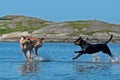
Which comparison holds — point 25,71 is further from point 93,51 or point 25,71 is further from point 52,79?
point 93,51

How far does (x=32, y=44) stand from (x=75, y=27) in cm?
9627

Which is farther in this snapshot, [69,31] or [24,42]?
[69,31]

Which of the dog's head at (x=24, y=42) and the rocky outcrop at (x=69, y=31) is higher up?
the dog's head at (x=24, y=42)

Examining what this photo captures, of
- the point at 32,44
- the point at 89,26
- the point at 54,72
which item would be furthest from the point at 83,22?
the point at 54,72

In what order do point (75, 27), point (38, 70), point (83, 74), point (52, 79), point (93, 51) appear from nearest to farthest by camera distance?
point (52, 79)
point (83, 74)
point (38, 70)
point (93, 51)
point (75, 27)

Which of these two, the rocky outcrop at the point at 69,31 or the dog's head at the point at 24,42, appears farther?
the rocky outcrop at the point at 69,31

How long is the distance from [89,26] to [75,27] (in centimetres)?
354

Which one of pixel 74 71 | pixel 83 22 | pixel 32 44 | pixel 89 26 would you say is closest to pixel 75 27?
pixel 89 26

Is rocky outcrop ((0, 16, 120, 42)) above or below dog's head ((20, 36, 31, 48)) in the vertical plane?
below

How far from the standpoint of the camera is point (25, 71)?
2372 centimetres

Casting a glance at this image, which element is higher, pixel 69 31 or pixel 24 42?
pixel 24 42

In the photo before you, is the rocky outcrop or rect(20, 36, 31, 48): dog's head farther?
the rocky outcrop

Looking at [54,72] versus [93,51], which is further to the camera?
[93,51]

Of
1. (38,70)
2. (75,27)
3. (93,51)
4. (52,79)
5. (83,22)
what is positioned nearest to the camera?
(52,79)
